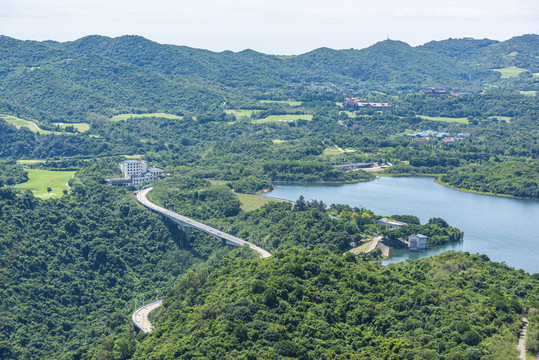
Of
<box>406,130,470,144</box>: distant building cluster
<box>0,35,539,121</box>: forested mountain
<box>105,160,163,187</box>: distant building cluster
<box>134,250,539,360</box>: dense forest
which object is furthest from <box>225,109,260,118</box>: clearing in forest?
<box>134,250,539,360</box>: dense forest

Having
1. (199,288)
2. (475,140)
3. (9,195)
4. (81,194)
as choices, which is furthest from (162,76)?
(199,288)

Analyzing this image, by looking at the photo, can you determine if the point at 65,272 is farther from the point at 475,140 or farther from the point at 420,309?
the point at 475,140

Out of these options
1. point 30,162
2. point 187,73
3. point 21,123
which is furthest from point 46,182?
point 187,73

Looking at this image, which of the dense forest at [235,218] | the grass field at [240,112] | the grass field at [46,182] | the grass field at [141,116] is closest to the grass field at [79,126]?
the dense forest at [235,218]

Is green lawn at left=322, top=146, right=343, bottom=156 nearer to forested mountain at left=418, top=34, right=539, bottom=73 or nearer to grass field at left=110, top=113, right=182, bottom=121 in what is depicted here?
grass field at left=110, top=113, right=182, bottom=121

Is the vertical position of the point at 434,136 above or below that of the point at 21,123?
above

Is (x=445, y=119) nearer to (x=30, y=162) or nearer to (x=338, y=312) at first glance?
(x=30, y=162)

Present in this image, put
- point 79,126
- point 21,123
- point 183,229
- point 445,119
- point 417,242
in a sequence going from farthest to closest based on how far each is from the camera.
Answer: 1. point 445,119
2. point 79,126
3. point 21,123
4. point 183,229
5. point 417,242
